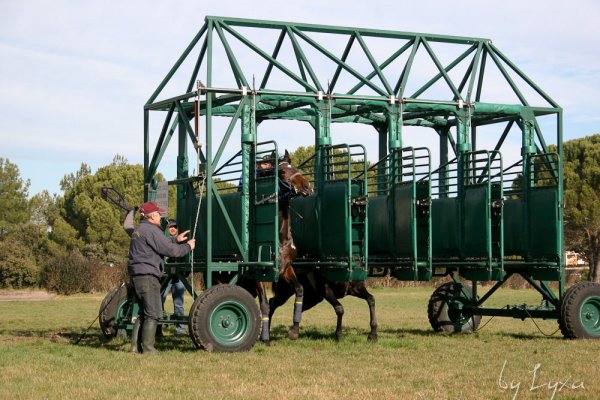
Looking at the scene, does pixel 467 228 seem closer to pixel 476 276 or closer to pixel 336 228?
pixel 476 276

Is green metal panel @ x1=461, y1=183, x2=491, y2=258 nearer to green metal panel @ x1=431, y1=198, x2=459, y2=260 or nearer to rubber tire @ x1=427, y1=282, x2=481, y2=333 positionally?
green metal panel @ x1=431, y1=198, x2=459, y2=260

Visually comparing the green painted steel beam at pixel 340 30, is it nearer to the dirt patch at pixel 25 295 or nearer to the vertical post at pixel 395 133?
the vertical post at pixel 395 133

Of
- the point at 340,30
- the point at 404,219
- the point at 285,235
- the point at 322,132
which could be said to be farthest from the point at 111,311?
the point at 340,30

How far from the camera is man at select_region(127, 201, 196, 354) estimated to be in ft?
45.6

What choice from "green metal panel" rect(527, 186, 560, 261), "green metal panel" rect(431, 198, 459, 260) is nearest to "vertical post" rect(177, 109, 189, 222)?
"green metal panel" rect(431, 198, 459, 260)

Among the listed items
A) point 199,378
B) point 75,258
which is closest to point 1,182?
point 75,258

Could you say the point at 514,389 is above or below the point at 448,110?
below

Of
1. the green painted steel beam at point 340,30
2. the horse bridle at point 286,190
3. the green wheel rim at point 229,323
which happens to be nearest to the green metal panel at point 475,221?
the green painted steel beam at point 340,30

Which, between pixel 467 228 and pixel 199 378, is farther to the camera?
pixel 467 228

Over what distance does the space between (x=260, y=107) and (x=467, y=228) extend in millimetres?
4334

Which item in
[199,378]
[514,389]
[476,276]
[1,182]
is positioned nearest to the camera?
[514,389]

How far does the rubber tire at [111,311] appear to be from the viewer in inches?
642

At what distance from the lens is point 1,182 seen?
6738cm

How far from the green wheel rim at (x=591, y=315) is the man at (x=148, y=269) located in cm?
690
